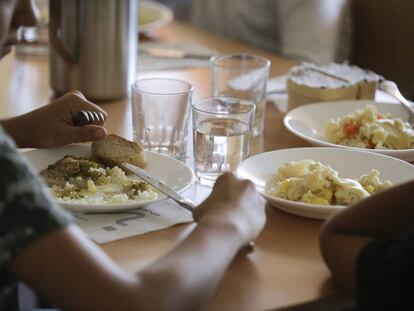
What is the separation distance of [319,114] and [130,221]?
0.65 metres

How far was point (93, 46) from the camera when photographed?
1.77 metres

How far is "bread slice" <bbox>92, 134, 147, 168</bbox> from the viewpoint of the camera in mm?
1270

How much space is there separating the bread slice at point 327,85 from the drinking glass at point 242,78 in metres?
0.09

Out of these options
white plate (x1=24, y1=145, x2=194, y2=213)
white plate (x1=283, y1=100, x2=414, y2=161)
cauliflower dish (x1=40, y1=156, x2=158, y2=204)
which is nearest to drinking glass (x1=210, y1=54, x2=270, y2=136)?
white plate (x1=283, y1=100, x2=414, y2=161)

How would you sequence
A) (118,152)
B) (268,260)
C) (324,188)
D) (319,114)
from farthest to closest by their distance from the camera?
(319,114) → (118,152) → (324,188) → (268,260)

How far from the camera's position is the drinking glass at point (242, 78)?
164 centimetres

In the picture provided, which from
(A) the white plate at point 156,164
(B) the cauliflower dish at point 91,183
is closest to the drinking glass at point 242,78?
Result: (A) the white plate at point 156,164

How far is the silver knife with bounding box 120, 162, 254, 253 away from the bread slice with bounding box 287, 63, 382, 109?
0.56 m

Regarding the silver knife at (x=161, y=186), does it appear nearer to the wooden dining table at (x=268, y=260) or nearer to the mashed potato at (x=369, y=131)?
the wooden dining table at (x=268, y=260)

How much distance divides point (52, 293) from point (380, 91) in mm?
1241

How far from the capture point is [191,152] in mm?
1461

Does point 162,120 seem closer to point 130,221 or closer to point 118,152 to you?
point 118,152

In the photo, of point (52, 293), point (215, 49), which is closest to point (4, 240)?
point (52, 293)

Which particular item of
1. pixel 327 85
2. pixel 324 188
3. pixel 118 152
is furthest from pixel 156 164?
pixel 327 85
